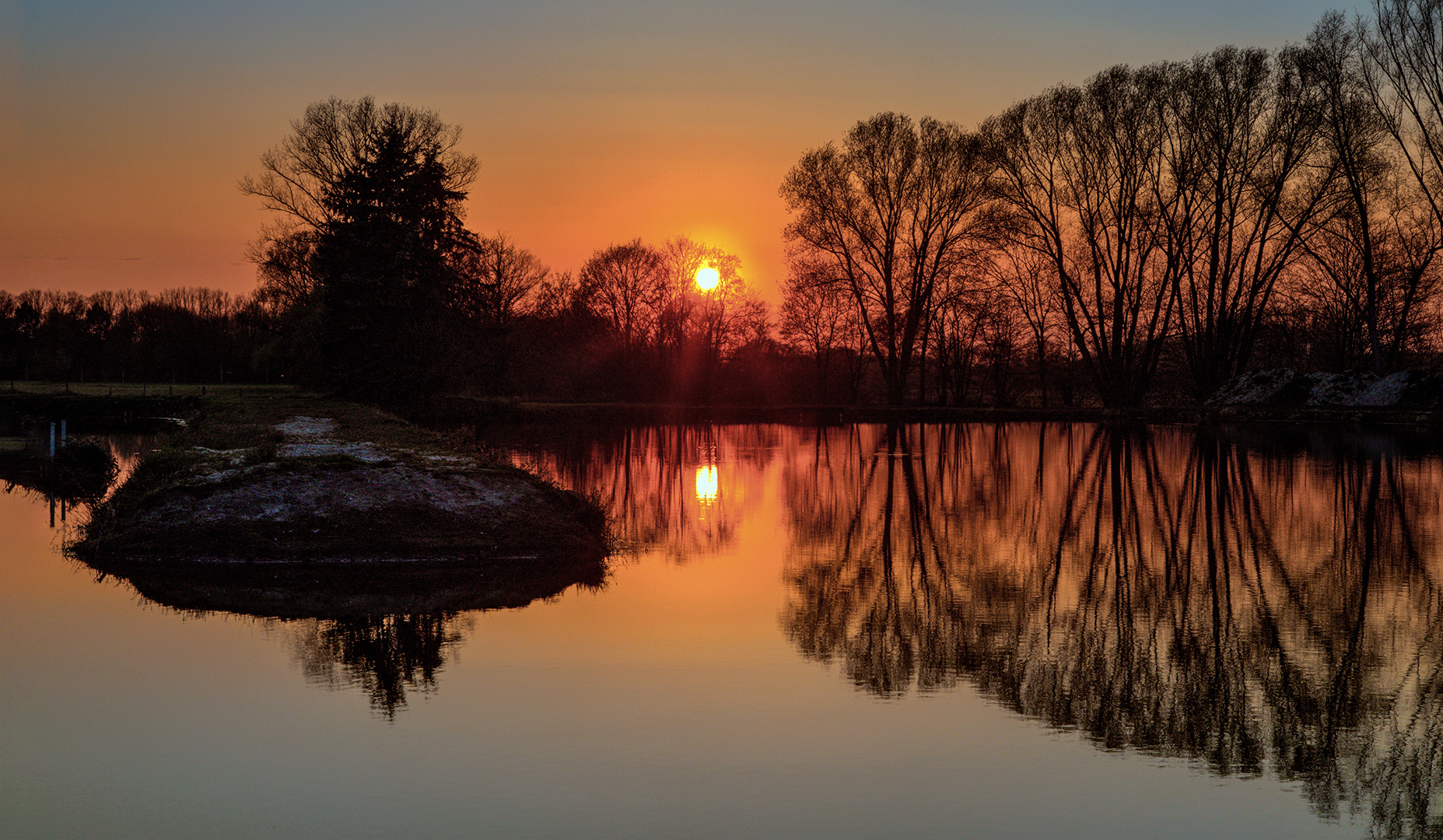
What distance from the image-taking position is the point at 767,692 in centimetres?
757

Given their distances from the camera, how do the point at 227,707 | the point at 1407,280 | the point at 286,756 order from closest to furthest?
the point at 286,756 → the point at 227,707 → the point at 1407,280

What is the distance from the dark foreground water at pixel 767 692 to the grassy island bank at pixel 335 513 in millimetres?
775

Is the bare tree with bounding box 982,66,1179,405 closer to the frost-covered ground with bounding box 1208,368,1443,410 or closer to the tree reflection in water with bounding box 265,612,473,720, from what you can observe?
the frost-covered ground with bounding box 1208,368,1443,410

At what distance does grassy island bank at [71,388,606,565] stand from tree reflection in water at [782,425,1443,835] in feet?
10.7

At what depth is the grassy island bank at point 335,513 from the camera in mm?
11883

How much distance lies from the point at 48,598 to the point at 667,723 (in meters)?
7.04

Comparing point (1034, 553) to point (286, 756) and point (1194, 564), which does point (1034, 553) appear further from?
point (286, 756)

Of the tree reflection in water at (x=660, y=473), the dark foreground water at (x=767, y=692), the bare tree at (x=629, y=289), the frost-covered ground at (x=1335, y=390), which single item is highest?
the bare tree at (x=629, y=289)

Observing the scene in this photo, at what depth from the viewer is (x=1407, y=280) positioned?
44.9m

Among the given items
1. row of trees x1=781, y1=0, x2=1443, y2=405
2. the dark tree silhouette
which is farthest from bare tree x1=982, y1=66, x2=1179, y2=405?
the dark tree silhouette

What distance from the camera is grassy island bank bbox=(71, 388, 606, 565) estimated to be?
11.9 meters

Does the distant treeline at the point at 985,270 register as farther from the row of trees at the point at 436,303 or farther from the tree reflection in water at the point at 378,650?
the tree reflection in water at the point at 378,650

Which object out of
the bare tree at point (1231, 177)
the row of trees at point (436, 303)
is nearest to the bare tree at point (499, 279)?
the row of trees at point (436, 303)

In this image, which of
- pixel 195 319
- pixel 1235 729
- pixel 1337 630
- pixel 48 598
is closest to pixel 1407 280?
pixel 1337 630
